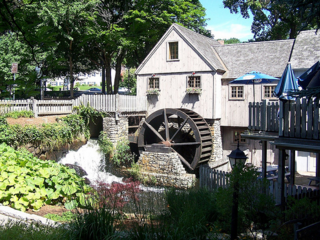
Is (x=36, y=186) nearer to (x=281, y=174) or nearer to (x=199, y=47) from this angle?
(x=281, y=174)

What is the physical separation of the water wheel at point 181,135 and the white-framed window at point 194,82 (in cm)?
174

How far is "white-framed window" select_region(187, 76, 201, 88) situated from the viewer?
727 inches

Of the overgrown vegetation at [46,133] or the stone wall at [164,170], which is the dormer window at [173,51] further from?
the overgrown vegetation at [46,133]

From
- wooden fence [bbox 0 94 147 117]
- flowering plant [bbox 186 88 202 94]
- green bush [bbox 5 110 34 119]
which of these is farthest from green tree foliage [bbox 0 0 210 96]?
flowering plant [bbox 186 88 202 94]

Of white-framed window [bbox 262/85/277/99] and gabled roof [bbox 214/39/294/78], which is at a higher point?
gabled roof [bbox 214/39/294/78]

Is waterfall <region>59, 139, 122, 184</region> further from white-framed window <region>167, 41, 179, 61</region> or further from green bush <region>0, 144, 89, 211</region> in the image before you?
green bush <region>0, 144, 89, 211</region>

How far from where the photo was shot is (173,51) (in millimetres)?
19141

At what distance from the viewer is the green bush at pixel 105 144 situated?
697 inches

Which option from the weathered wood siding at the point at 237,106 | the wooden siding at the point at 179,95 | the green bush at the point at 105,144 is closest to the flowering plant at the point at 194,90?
the wooden siding at the point at 179,95

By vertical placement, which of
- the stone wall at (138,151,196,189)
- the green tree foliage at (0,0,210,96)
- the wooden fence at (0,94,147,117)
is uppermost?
the green tree foliage at (0,0,210,96)

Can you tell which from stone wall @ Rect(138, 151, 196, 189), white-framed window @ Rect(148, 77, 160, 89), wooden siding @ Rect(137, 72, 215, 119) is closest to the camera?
stone wall @ Rect(138, 151, 196, 189)

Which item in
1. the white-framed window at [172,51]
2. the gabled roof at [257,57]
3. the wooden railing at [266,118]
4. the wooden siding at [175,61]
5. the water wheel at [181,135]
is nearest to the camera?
the wooden railing at [266,118]

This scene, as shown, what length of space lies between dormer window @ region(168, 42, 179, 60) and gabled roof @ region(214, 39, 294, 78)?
110 inches

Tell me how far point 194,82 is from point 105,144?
5.98m
